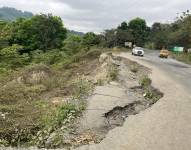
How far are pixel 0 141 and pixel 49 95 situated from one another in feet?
21.1

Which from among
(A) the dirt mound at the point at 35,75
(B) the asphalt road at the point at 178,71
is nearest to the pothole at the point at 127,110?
(B) the asphalt road at the point at 178,71

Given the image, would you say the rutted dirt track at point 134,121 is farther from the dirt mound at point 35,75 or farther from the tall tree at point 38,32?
the tall tree at point 38,32

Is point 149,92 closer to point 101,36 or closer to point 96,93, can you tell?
point 96,93

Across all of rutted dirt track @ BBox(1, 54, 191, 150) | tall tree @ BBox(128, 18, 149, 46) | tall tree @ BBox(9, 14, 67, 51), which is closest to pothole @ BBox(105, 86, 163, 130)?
rutted dirt track @ BBox(1, 54, 191, 150)

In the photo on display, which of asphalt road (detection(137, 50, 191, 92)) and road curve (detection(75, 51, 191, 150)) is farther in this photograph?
asphalt road (detection(137, 50, 191, 92))

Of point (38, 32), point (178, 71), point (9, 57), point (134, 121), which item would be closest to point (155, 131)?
point (134, 121)

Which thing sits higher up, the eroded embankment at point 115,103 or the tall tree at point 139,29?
the eroded embankment at point 115,103

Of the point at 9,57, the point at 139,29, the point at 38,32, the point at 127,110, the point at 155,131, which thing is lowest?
the point at 139,29

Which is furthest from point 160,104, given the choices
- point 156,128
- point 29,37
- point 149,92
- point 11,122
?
point 29,37

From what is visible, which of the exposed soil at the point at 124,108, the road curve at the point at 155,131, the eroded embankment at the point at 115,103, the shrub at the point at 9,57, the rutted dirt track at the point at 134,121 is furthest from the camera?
the shrub at the point at 9,57

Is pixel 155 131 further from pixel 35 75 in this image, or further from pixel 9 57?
pixel 9 57

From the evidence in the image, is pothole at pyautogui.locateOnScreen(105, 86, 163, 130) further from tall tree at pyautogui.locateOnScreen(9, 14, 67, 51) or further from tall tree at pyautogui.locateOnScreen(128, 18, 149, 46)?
tall tree at pyautogui.locateOnScreen(128, 18, 149, 46)

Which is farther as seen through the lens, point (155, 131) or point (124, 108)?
point (124, 108)

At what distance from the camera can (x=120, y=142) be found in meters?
9.11
